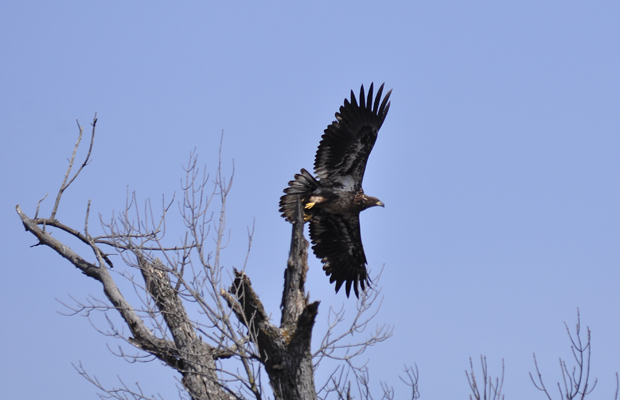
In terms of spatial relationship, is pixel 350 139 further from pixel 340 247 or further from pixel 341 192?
pixel 340 247

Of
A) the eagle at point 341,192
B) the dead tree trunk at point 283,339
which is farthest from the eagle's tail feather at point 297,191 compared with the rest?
the dead tree trunk at point 283,339

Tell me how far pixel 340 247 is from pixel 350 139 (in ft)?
5.30

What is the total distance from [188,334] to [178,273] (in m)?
1.47

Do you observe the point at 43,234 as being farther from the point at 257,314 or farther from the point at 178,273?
the point at 257,314

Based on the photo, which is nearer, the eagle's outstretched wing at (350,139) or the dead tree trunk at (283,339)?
the dead tree trunk at (283,339)

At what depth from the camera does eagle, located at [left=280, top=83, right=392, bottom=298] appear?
7.67 m

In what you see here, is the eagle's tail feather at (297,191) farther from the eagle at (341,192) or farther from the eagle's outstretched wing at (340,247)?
the eagle's outstretched wing at (340,247)

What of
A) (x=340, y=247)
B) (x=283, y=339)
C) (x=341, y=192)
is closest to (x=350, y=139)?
(x=341, y=192)

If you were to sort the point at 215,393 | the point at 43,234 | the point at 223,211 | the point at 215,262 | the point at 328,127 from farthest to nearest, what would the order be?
the point at 328,127 < the point at 43,234 < the point at 215,393 < the point at 223,211 < the point at 215,262

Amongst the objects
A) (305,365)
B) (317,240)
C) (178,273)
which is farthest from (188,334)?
(317,240)

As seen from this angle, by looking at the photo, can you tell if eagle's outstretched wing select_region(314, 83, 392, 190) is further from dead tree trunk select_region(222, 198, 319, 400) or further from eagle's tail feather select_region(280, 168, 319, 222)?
dead tree trunk select_region(222, 198, 319, 400)

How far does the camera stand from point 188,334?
616 centimetres

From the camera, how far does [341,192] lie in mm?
8008

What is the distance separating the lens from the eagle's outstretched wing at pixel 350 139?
25.1ft
